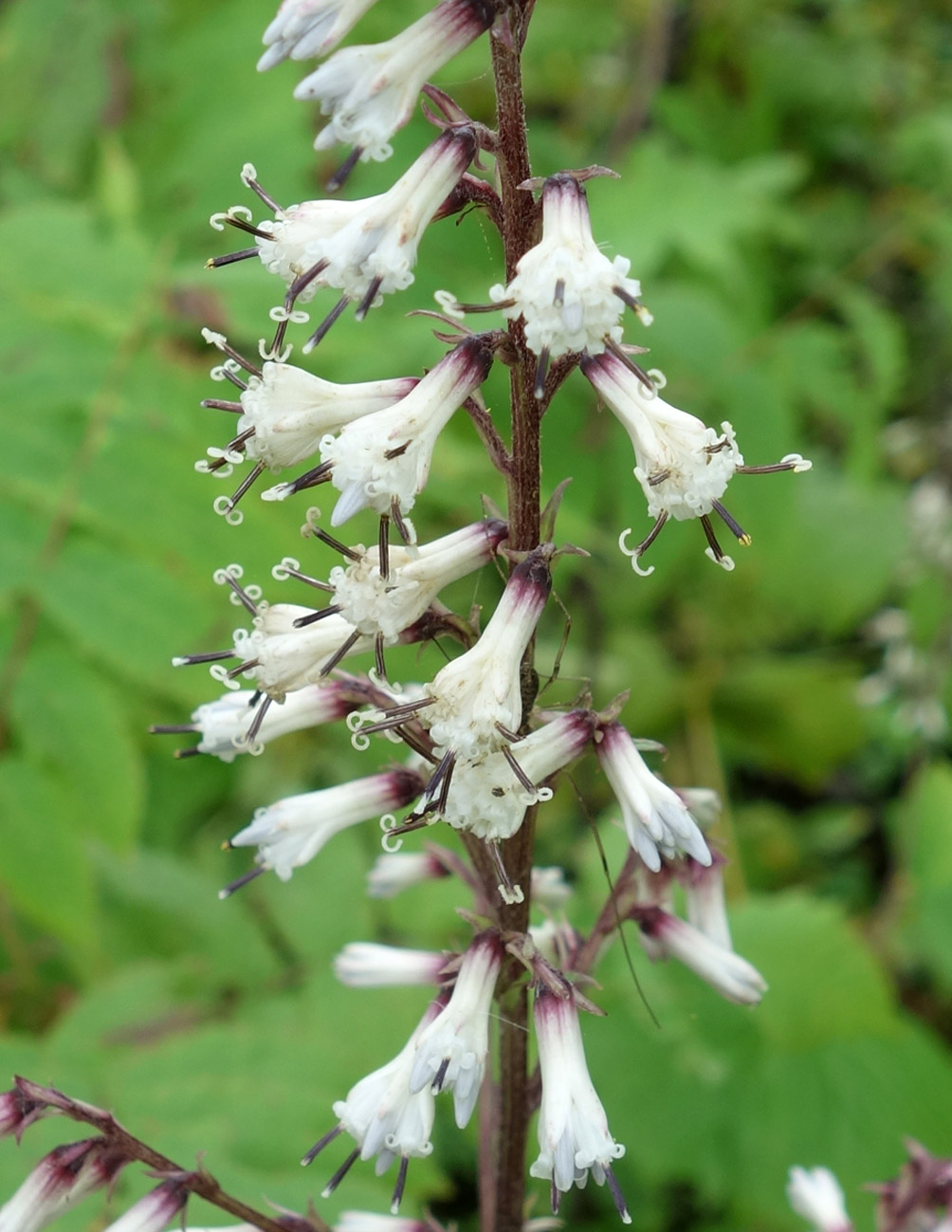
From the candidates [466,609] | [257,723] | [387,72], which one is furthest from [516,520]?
[466,609]

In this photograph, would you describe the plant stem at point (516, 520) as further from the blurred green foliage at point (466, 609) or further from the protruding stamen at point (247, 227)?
the protruding stamen at point (247, 227)

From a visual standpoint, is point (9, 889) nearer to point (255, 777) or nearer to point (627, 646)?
point (255, 777)

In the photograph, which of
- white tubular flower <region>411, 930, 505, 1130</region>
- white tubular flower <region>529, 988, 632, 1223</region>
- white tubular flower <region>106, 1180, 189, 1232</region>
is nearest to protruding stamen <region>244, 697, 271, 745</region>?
white tubular flower <region>411, 930, 505, 1130</region>

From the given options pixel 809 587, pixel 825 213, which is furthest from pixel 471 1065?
pixel 825 213

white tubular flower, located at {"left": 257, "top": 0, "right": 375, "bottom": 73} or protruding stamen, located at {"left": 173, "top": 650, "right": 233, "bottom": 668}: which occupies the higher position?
white tubular flower, located at {"left": 257, "top": 0, "right": 375, "bottom": 73}

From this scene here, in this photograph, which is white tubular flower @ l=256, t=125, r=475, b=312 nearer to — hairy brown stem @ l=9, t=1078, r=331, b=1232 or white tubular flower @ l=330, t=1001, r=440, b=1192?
white tubular flower @ l=330, t=1001, r=440, b=1192

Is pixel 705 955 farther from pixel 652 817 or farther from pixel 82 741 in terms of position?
pixel 82 741
